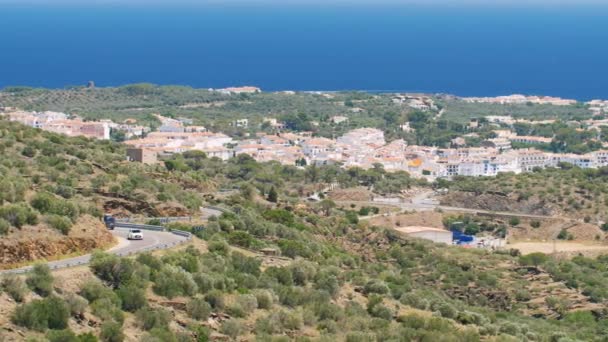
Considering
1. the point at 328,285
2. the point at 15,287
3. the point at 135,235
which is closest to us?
the point at 15,287

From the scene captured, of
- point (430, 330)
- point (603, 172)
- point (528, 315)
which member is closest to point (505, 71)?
point (603, 172)

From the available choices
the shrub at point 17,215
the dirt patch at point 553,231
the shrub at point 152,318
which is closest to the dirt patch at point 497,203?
the dirt patch at point 553,231

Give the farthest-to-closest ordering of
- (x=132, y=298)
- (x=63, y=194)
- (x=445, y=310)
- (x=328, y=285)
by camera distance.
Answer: (x=63, y=194), (x=445, y=310), (x=328, y=285), (x=132, y=298)

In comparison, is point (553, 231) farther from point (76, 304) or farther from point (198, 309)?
point (76, 304)

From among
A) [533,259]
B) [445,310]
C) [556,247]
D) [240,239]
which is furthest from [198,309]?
[556,247]


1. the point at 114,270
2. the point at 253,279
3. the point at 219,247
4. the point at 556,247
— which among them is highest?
the point at 114,270

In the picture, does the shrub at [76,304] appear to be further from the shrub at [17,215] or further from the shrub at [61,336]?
the shrub at [17,215]
